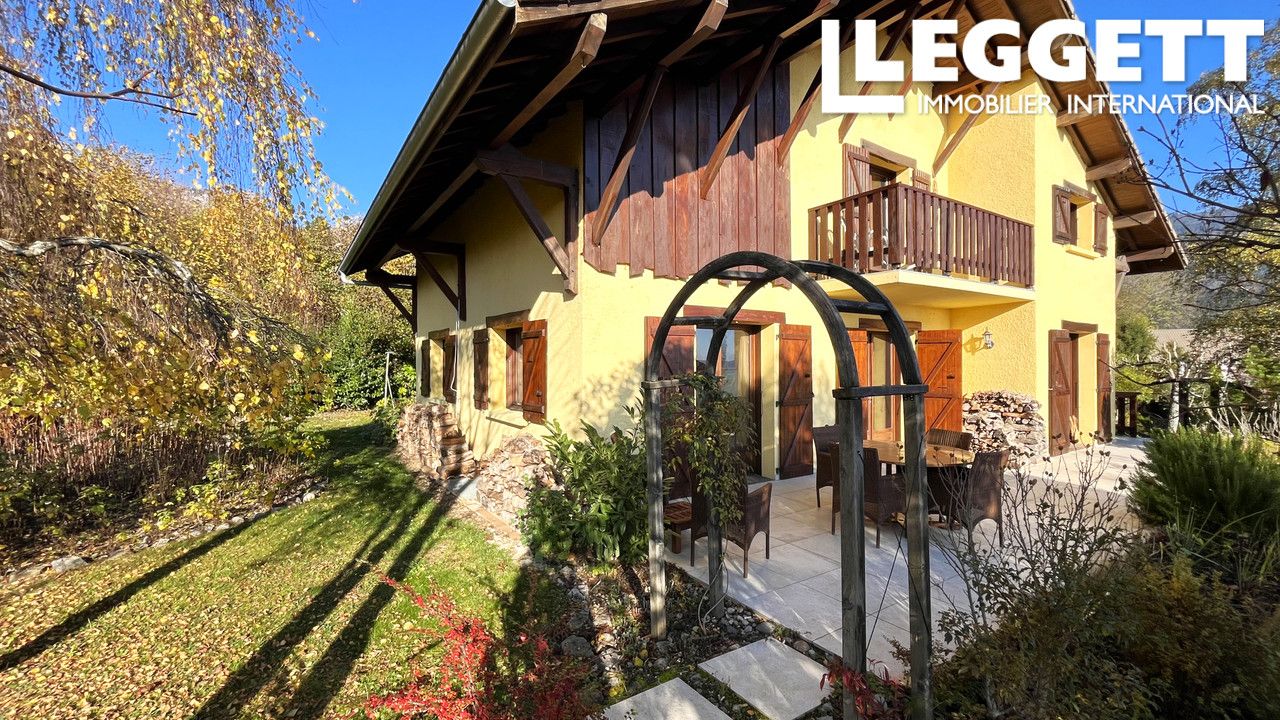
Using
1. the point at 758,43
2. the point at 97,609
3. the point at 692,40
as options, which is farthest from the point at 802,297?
the point at 97,609

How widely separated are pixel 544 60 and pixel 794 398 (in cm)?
477

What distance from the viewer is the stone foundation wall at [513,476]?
5.07m

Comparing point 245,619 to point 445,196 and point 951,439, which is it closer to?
point 445,196

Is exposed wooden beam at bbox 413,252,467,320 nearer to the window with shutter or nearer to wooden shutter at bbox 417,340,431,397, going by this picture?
wooden shutter at bbox 417,340,431,397

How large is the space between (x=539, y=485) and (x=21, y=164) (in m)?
4.30

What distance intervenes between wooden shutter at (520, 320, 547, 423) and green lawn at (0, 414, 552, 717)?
1481 millimetres

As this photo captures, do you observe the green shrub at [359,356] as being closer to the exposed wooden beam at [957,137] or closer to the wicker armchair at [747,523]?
the wicker armchair at [747,523]

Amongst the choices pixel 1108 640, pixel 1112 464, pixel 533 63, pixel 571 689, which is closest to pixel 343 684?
pixel 571 689

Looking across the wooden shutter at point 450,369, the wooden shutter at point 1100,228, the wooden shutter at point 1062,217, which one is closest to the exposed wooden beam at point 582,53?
the wooden shutter at point 450,369

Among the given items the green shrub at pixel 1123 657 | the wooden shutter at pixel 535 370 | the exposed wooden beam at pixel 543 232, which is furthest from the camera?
the wooden shutter at pixel 535 370

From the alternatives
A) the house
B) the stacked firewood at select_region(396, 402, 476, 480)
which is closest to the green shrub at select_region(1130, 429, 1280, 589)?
the house

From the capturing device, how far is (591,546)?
4285 mm

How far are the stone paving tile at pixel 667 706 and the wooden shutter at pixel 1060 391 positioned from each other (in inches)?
330

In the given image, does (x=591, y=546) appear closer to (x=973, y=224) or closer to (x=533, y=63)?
(x=533, y=63)
